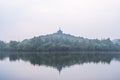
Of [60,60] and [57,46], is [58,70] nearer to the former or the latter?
[60,60]

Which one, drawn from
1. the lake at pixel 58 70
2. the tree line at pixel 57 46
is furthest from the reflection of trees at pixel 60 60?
the tree line at pixel 57 46

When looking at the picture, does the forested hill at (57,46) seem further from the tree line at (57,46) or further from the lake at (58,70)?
the lake at (58,70)

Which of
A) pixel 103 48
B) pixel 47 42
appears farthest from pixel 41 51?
pixel 103 48

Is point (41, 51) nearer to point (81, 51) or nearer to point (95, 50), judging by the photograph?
point (81, 51)

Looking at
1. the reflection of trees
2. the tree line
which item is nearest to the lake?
the reflection of trees

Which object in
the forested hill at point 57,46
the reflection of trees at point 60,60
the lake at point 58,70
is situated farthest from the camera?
the forested hill at point 57,46

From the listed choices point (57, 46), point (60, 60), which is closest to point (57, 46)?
point (57, 46)

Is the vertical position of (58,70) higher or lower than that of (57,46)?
lower

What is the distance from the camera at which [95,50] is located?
5647cm

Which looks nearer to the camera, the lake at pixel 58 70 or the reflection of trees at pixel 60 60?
the lake at pixel 58 70

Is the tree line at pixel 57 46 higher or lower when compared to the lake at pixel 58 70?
higher

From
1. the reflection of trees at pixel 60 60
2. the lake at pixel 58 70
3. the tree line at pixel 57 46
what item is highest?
the tree line at pixel 57 46

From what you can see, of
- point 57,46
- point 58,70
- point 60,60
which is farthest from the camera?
point 57,46

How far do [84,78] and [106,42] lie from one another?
4975 cm
